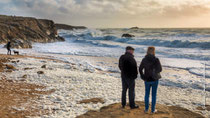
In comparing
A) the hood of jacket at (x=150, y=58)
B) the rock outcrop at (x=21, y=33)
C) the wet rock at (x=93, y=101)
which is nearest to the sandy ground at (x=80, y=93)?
the wet rock at (x=93, y=101)

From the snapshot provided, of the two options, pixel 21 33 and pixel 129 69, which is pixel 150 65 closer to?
pixel 129 69

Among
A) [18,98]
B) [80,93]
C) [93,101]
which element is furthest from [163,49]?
[18,98]

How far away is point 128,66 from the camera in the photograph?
5719 mm

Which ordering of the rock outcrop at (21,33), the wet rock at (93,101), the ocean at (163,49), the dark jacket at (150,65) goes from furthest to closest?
the rock outcrop at (21,33)
the ocean at (163,49)
the wet rock at (93,101)
the dark jacket at (150,65)

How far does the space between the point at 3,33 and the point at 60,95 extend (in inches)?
1177

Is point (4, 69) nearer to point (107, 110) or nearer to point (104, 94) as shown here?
point (104, 94)

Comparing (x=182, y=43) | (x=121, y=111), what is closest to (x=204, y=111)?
(x=121, y=111)

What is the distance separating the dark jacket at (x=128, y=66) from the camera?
564cm

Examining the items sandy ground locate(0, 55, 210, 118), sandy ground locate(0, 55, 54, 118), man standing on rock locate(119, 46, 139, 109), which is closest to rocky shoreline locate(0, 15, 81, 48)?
sandy ground locate(0, 55, 210, 118)

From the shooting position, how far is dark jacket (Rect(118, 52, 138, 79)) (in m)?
5.64

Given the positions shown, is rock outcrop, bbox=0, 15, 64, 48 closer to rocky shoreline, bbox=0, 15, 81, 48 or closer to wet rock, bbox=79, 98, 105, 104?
rocky shoreline, bbox=0, 15, 81, 48

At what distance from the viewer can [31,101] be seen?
656 centimetres

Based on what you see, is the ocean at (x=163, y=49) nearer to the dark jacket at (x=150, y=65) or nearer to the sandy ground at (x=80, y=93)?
the sandy ground at (x=80, y=93)

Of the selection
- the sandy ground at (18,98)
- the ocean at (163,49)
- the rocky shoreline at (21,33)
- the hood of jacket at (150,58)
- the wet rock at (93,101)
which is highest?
the rocky shoreline at (21,33)
